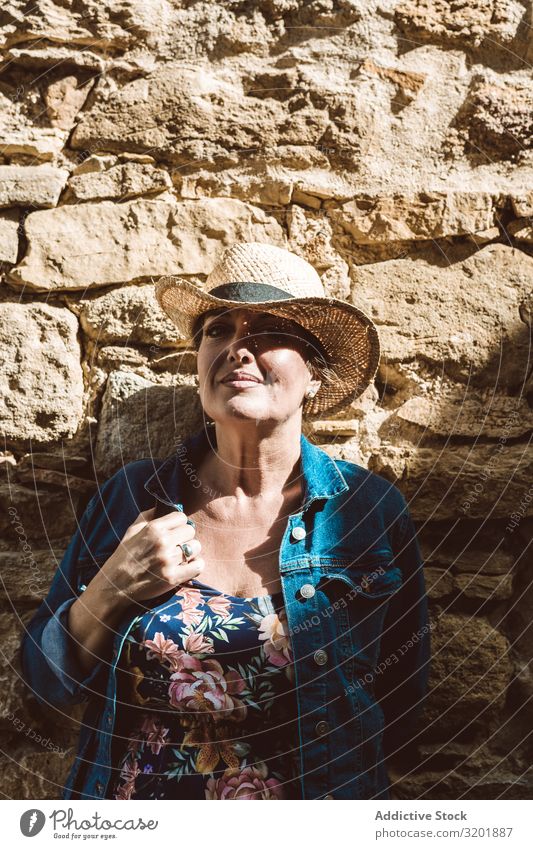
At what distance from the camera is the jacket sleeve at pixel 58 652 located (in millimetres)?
2068

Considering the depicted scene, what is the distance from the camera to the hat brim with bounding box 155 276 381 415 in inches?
84.4

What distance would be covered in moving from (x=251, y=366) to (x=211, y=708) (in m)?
0.83

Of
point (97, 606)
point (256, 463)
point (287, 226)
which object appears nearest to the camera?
point (97, 606)

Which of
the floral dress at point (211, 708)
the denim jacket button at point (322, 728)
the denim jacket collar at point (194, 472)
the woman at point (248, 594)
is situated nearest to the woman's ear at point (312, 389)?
the woman at point (248, 594)

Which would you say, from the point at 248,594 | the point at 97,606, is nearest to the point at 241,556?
the point at 248,594

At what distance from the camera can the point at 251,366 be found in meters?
2.10

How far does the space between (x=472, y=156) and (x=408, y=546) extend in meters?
1.25

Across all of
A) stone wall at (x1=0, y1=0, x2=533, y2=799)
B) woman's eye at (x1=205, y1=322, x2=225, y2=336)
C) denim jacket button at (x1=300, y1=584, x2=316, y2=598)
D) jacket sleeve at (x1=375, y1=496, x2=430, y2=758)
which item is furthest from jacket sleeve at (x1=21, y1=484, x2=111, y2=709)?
jacket sleeve at (x1=375, y1=496, x2=430, y2=758)

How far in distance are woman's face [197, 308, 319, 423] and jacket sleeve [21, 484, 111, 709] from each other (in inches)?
21.9

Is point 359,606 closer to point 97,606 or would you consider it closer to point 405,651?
point 405,651

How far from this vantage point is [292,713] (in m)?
1.94

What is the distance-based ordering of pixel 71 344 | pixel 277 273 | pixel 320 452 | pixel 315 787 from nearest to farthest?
pixel 315 787, pixel 277 273, pixel 320 452, pixel 71 344

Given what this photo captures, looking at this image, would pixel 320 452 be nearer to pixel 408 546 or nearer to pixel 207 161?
pixel 408 546

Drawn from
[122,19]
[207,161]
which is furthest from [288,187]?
[122,19]
